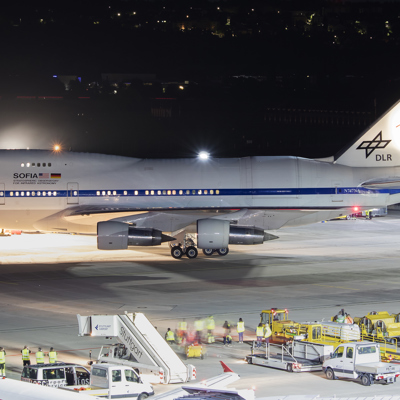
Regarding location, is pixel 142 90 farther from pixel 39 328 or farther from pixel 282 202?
pixel 39 328

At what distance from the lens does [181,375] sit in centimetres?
1719

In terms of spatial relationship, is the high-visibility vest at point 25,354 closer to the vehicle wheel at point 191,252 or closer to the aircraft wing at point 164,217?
the aircraft wing at point 164,217

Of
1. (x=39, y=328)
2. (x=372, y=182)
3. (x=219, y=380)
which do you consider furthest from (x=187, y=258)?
(x=219, y=380)

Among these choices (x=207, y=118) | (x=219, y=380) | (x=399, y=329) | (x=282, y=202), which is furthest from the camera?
(x=207, y=118)

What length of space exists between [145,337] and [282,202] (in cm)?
2526

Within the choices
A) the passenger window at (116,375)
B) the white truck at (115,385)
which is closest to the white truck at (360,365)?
the white truck at (115,385)

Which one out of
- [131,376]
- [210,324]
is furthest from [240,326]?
[131,376]

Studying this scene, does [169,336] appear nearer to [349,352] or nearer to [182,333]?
[182,333]

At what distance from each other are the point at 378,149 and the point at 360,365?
2877cm

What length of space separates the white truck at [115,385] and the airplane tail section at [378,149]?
100 feet

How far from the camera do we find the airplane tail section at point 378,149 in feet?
145

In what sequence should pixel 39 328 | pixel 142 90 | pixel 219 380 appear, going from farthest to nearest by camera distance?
pixel 142 90
pixel 39 328
pixel 219 380

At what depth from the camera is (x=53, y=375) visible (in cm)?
1631

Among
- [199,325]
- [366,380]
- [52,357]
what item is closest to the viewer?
[366,380]
